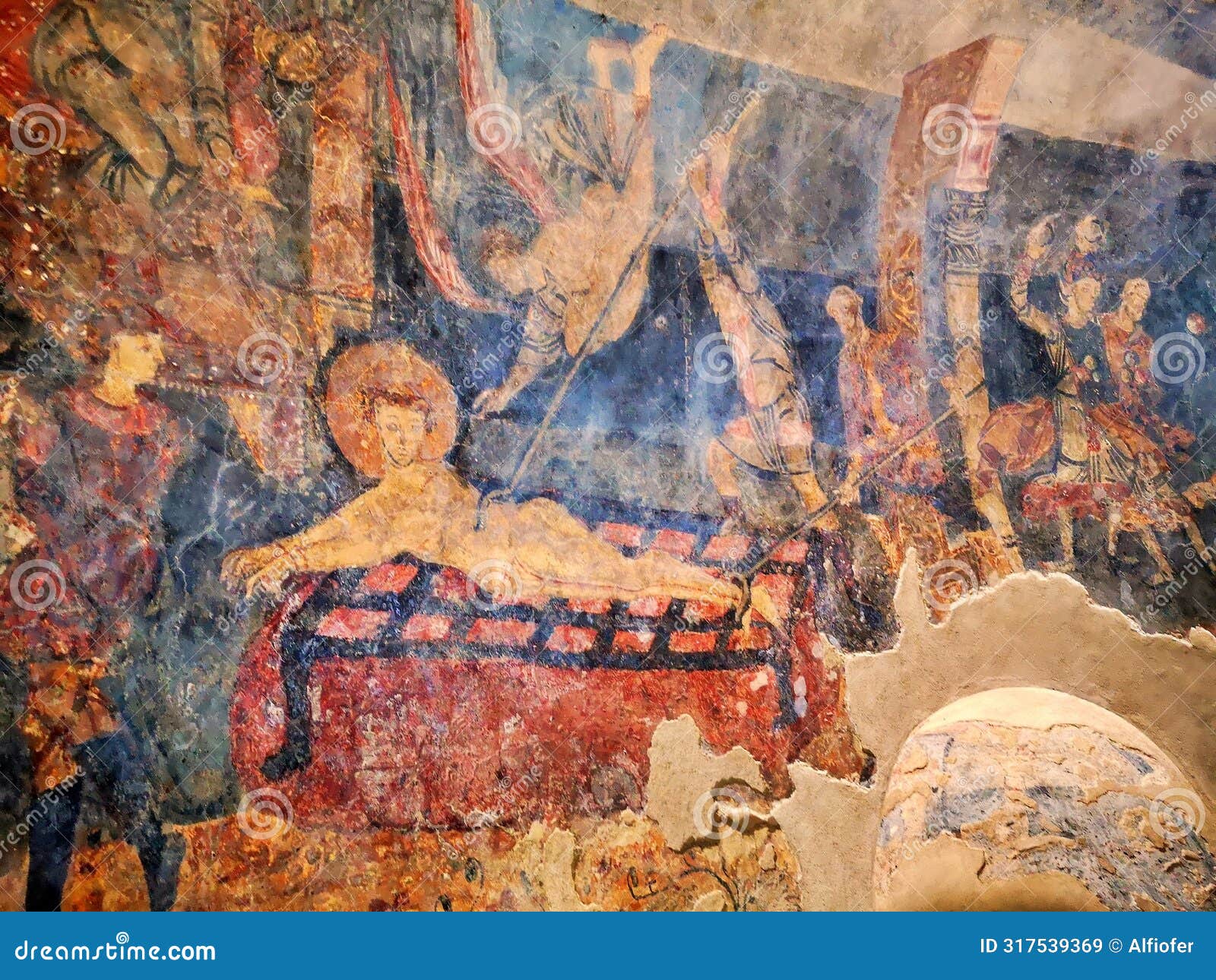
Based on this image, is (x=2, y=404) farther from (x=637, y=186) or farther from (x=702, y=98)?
(x=702, y=98)

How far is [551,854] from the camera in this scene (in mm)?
5449

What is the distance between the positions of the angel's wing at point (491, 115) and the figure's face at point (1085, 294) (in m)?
3.26

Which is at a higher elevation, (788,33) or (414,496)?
(788,33)

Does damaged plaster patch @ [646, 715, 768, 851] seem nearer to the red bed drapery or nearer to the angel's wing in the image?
the red bed drapery

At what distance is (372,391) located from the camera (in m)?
5.33

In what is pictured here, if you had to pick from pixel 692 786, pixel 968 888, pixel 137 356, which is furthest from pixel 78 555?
pixel 968 888

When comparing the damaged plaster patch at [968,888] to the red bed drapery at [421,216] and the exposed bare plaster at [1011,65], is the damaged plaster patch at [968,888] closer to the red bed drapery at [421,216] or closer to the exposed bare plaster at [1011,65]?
the red bed drapery at [421,216]

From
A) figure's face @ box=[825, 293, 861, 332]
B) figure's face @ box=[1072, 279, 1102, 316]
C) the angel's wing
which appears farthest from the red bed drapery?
figure's face @ box=[1072, 279, 1102, 316]

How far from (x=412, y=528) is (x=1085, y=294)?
432 centimetres

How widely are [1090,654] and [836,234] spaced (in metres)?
2.86

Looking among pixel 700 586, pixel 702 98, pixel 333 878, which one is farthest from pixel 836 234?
pixel 333 878

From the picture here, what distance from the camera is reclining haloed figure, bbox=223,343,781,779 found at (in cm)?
514

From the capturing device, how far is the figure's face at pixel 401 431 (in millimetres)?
5352

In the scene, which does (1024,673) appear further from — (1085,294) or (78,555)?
(78,555)
